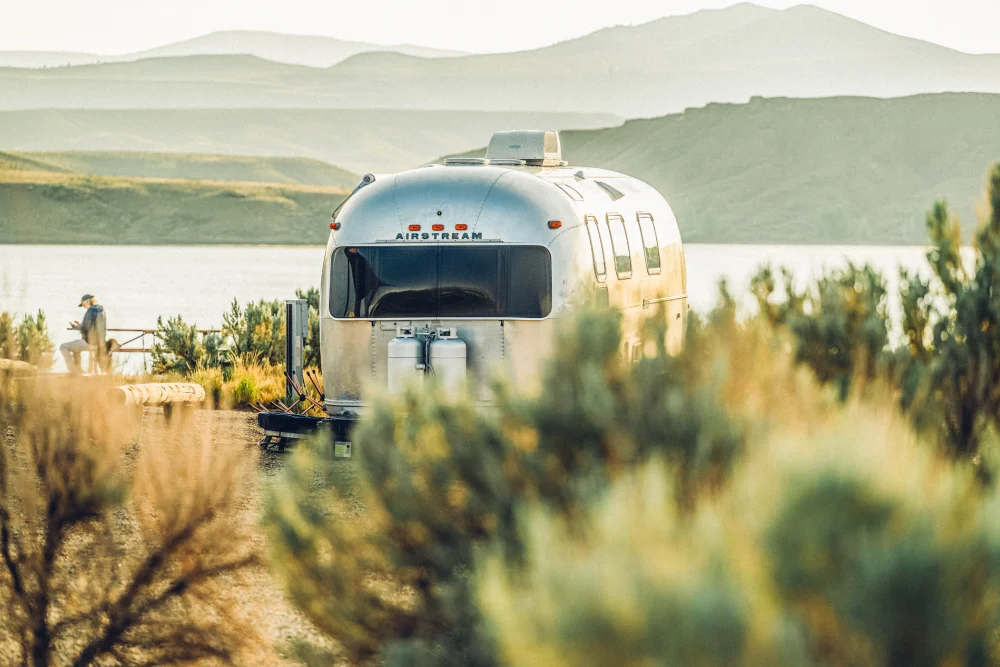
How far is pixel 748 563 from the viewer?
3117mm

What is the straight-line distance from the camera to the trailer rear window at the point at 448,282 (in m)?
10.9

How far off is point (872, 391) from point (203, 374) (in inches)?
453

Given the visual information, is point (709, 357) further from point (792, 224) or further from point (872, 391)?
point (792, 224)

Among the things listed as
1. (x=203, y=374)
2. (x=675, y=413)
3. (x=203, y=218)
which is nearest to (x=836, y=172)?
(x=203, y=218)

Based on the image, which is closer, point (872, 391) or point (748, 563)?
point (748, 563)

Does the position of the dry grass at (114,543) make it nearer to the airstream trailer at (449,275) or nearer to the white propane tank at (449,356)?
the white propane tank at (449,356)

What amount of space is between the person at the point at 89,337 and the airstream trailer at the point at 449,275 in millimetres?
5682

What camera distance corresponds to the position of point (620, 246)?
40.2 ft

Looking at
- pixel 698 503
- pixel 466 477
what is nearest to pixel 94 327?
pixel 466 477

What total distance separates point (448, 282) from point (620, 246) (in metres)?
1.99

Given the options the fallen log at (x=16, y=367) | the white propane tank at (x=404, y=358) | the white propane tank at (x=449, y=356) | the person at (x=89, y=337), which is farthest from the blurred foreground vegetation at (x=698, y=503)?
the person at (x=89, y=337)

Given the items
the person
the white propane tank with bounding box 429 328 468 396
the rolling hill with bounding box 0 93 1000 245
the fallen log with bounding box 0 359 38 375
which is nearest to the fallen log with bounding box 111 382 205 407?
the fallen log with bounding box 0 359 38 375

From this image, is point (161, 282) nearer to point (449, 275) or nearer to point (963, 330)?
point (449, 275)

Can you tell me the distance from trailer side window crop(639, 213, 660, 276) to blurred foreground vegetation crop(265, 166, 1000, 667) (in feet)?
6.53
